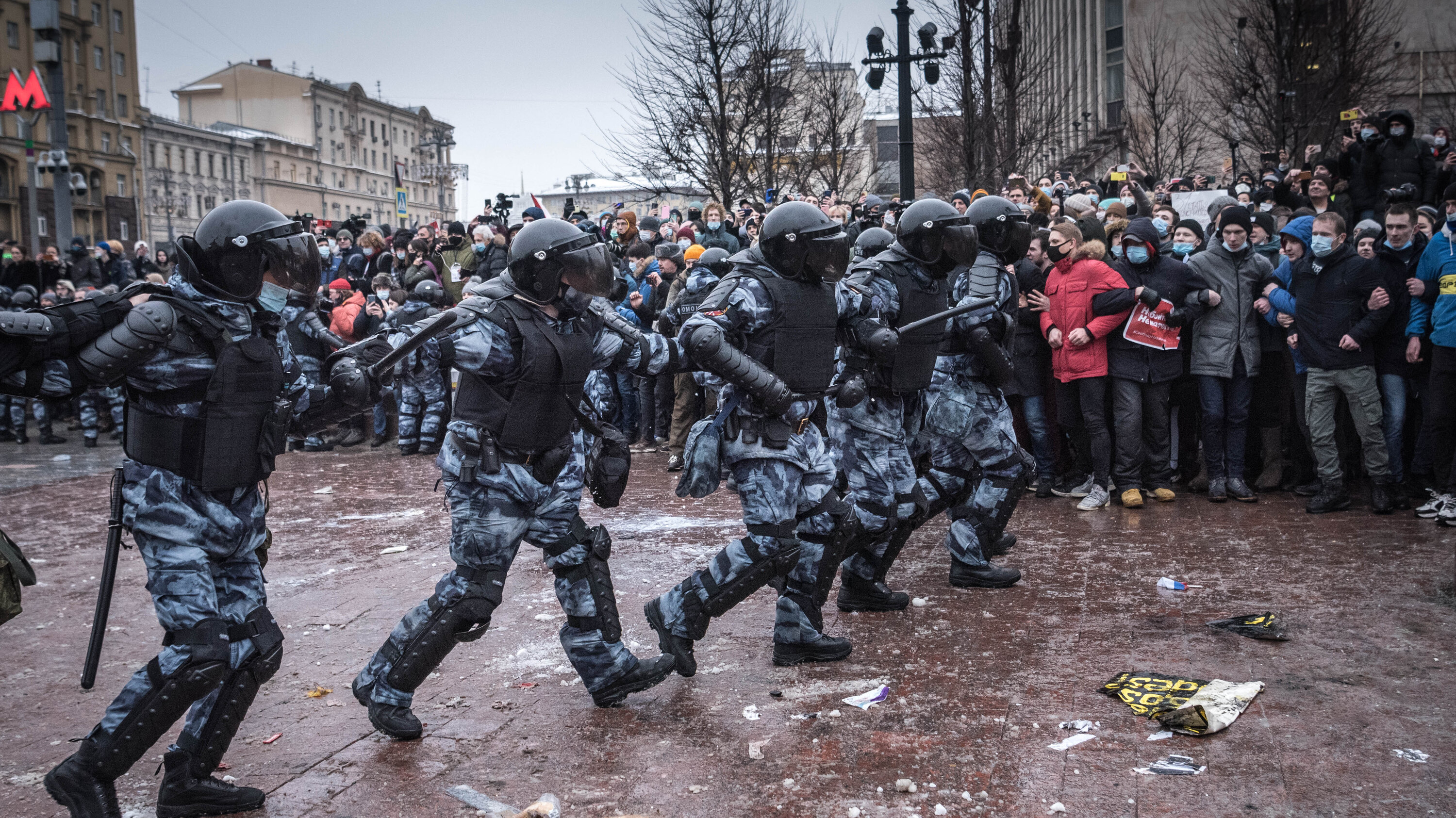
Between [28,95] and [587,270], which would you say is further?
[28,95]

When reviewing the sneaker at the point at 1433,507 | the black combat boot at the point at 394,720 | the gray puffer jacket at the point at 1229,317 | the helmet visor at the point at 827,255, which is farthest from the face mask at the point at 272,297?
the sneaker at the point at 1433,507

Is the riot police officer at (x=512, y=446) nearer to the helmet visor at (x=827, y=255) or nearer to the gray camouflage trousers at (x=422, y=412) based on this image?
the helmet visor at (x=827, y=255)

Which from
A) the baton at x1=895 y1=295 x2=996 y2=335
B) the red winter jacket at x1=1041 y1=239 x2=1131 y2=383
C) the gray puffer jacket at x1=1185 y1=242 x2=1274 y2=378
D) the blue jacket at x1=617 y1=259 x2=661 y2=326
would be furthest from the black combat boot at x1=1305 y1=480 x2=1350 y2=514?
the blue jacket at x1=617 y1=259 x2=661 y2=326

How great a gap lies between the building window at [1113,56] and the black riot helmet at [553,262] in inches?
1255

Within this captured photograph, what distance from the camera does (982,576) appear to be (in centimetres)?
648

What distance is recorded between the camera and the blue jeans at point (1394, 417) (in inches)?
322

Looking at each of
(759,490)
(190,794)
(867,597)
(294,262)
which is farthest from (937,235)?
(190,794)

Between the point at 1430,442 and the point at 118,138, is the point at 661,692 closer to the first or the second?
the point at 1430,442

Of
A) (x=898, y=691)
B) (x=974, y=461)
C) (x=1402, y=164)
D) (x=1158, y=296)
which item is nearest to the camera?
(x=898, y=691)

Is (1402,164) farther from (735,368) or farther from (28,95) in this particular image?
(28,95)

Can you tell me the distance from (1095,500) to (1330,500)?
1.63 metres

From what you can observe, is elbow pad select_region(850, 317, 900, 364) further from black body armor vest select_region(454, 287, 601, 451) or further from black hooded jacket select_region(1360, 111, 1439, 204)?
black hooded jacket select_region(1360, 111, 1439, 204)

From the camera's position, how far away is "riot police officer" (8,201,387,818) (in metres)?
3.68

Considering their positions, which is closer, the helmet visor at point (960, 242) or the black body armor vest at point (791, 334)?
the black body armor vest at point (791, 334)
